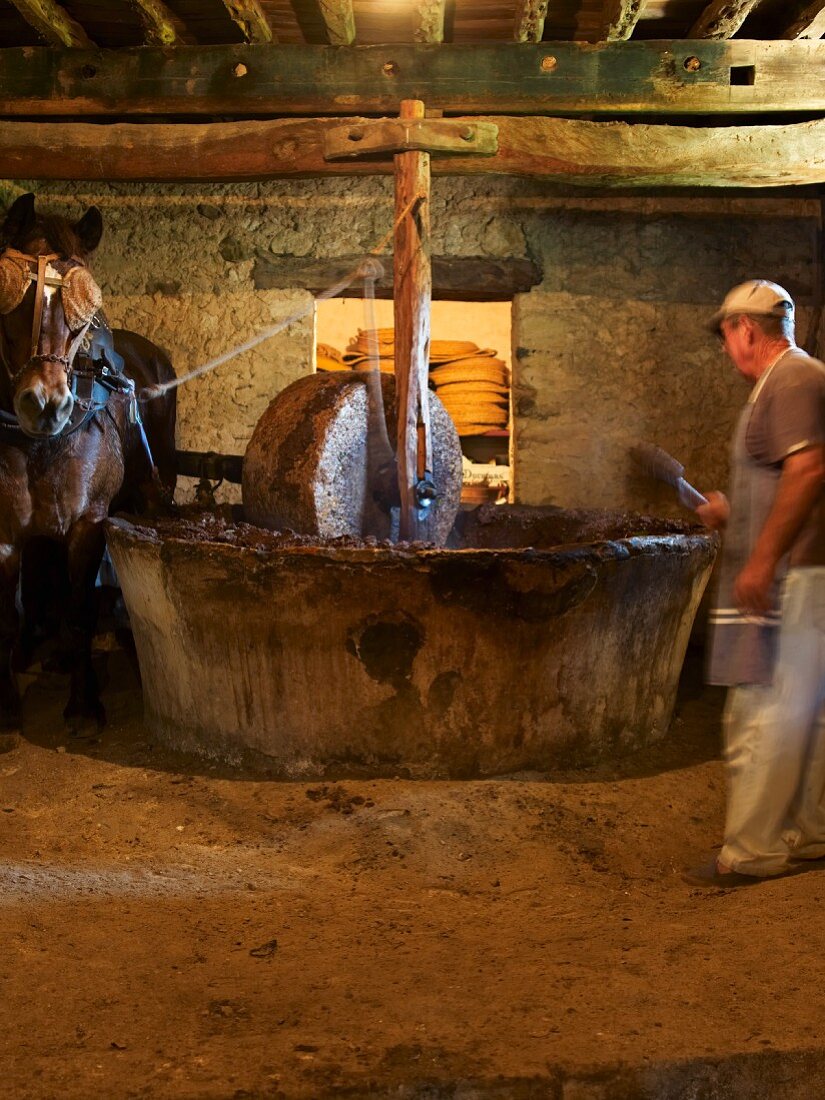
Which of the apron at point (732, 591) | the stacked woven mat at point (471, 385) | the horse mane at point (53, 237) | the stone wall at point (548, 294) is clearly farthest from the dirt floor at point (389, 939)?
the stacked woven mat at point (471, 385)

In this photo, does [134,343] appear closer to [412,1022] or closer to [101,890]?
[101,890]

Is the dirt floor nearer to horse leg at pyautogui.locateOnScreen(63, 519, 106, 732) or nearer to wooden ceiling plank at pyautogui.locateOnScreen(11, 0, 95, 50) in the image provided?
horse leg at pyautogui.locateOnScreen(63, 519, 106, 732)

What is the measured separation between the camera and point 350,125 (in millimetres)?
4133

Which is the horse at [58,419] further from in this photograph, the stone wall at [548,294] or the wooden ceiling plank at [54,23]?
the stone wall at [548,294]

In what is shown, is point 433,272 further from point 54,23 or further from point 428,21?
point 54,23

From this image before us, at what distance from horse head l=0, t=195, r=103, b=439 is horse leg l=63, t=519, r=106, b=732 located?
55 cm

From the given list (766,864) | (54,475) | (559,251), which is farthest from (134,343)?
(766,864)

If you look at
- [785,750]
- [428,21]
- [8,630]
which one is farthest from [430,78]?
[785,750]

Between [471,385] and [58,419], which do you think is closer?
[58,419]

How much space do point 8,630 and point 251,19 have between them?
2865 millimetres

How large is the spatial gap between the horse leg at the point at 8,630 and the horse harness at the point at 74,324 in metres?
0.54

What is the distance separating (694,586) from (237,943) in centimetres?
227

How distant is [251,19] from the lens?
4410 mm

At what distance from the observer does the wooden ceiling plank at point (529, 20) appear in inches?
166
